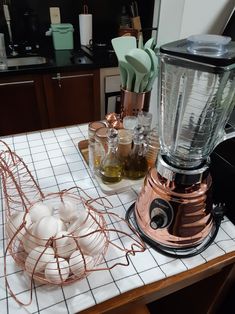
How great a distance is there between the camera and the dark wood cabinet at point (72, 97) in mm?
1706

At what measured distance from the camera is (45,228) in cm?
47

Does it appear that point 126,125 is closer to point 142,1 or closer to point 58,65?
point 58,65

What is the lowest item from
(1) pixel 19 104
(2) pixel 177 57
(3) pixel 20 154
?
(1) pixel 19 104

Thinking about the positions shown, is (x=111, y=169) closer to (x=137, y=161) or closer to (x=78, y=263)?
(x=137, y=161)

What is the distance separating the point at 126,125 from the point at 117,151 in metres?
0.09

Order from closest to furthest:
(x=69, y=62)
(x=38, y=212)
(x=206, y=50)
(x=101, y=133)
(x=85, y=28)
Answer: (x=206, y=50)
(x=38, y=212)
(x=101, y=133)
(x=69, y=62)
(x=85, y=28)

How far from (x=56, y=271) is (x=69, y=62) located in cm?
154

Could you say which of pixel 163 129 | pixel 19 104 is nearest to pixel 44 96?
pixel 19 104

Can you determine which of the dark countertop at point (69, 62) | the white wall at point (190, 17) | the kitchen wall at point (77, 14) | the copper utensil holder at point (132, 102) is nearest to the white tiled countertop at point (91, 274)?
the copper utensil holder at point (132, 102)

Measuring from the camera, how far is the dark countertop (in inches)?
62.5

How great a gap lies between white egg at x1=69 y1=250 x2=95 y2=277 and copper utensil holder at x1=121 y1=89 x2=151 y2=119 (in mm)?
465

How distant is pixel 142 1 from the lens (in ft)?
6.88

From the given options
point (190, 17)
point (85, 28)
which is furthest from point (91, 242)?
point (85, 28)

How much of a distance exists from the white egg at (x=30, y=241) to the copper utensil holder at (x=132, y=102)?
1.51 ft
